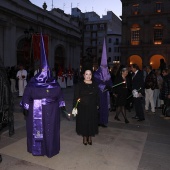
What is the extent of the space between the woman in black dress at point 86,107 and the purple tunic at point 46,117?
0.72 m

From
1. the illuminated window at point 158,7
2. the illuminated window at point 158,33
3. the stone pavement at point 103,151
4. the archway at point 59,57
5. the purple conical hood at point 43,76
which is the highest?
the illuminated window at point 158,7

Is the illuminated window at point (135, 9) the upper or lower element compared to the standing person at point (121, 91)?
upper

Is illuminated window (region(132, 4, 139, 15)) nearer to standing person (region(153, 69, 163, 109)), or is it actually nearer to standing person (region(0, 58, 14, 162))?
standing person (region(153, 69, 163, 109))

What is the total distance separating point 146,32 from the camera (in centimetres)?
3684

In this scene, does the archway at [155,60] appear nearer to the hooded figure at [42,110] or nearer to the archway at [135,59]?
the archway at [135,59]

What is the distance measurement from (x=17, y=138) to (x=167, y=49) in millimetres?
34042

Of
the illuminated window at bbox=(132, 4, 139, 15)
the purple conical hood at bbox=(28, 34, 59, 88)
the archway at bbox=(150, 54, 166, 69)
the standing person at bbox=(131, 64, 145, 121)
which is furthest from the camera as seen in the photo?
the illuminated window at bbox=(132, 4, 139, 15)

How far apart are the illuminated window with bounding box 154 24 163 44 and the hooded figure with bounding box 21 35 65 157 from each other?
35117 mm

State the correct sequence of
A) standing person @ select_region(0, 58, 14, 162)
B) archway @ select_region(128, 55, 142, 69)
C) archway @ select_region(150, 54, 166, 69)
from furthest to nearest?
archway @ select_region(128, 55, 142, 69), archway @ select_region(150, 54, 166, 69), standing person @ select_region(0, 58, 14, 162)

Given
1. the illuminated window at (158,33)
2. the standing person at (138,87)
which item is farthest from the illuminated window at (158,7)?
the standing person at (138,87)

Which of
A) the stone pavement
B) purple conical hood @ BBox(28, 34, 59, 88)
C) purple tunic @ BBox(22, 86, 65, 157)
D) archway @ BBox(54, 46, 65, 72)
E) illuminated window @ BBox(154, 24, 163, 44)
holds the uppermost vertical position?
illuminated window @ BBox(154, 24, 163, 44)

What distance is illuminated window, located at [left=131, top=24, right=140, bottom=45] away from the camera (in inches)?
1483

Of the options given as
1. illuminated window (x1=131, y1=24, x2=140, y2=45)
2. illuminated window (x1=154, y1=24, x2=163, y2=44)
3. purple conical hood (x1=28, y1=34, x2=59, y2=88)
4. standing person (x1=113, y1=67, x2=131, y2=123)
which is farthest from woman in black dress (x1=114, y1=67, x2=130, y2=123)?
illuminated window (x1=131, y1=24, x2=140, y2=45)

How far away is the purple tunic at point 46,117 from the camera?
416 cm
